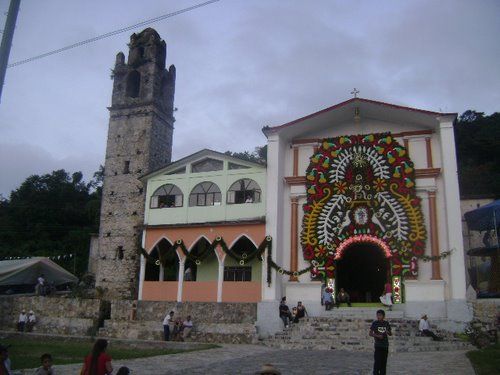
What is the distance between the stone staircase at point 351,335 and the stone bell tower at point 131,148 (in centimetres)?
1123

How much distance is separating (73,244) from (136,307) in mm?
25349

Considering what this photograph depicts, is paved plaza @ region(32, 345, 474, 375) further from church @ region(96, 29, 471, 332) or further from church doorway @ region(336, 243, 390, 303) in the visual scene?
church doorway @ region(336, 243, 390, 303)

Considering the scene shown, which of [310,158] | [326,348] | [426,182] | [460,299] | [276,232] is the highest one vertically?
[310,158]

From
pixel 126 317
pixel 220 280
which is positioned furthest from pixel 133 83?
pixel 126 317

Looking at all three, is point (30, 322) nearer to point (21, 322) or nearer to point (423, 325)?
point (21, 322)

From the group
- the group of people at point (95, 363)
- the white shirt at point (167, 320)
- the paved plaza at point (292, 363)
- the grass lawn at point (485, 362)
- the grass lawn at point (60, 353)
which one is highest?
the white shirt at point (167, 320)

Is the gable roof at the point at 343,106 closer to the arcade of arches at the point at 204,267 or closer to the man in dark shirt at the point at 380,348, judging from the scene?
the arcade of arches at the point at 204,267

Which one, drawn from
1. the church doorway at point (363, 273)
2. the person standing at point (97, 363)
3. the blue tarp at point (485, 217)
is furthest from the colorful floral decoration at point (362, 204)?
the person standing at point (97, 363)

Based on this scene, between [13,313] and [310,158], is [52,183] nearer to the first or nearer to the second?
[13,313]

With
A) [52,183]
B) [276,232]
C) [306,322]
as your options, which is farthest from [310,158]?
[52,183]

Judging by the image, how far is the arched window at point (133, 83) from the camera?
30578 millimetres

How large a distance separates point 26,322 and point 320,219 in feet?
46.6

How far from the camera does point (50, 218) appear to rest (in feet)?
164

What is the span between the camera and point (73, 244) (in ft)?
149
